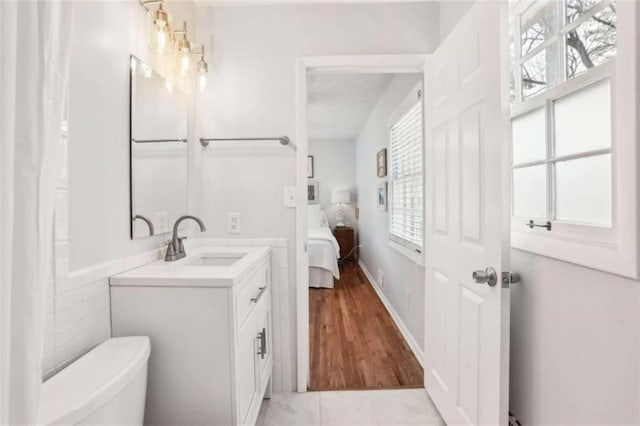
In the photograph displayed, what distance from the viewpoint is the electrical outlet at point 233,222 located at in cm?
197

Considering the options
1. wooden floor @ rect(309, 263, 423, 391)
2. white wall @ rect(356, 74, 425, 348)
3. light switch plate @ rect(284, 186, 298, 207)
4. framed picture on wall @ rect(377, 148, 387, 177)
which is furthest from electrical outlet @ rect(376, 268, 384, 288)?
light switch plate @ rect(284, 186, 298, 207)

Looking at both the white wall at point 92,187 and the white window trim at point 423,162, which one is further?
the white window trim at point 423,162

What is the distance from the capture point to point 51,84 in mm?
569

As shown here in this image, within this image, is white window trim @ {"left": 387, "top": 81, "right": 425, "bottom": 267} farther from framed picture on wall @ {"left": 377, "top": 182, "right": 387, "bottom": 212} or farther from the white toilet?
the white toilet

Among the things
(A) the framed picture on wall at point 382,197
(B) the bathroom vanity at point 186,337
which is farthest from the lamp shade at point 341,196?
(B) the bathroom vanity at point 186,337

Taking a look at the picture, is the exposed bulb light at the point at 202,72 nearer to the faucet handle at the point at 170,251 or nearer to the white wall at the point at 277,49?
the white wall at the point at 277,49

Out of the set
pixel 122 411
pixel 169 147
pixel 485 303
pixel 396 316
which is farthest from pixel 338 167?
Result: pixel 122 411

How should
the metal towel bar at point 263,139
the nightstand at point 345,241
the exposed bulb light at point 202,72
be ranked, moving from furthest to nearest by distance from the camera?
the nightstand at point 345,241 → the metal towel bar at point 263,139 → the exposed bulb light at point 202,72

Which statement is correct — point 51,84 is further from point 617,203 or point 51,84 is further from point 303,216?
point 303,216

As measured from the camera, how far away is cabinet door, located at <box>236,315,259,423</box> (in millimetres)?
1225

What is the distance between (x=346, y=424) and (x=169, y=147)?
5.68ft

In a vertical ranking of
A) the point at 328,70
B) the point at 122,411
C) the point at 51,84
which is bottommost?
the point at 122,411

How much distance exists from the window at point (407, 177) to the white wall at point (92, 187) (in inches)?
74.5

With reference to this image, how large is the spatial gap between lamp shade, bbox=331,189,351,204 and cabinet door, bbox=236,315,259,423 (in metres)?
4.89
